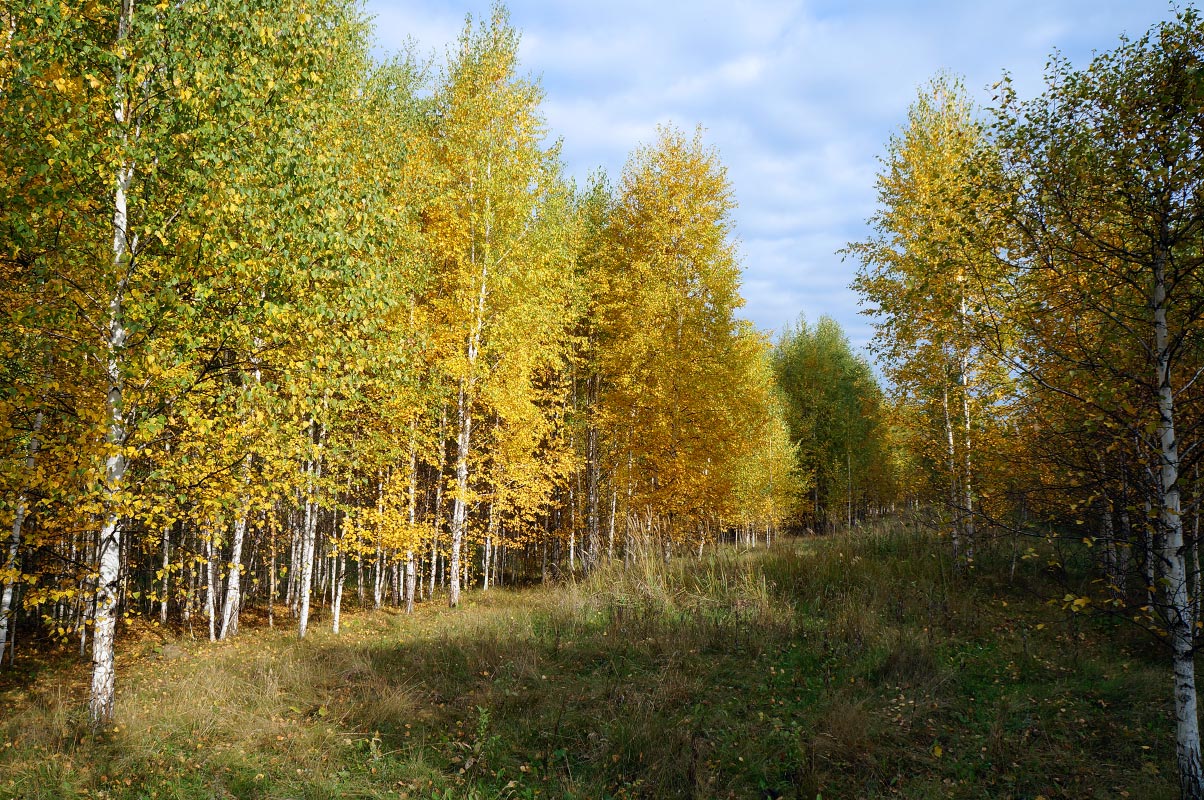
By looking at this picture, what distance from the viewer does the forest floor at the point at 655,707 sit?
5656mm

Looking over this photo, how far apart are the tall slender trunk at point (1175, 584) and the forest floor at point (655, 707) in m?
0.55

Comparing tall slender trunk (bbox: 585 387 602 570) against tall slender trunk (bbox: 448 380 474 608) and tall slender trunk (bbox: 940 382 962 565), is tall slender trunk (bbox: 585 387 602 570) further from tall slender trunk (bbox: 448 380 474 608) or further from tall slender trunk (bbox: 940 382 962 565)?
tall slender trunk (bbox: 940 382 962 565)

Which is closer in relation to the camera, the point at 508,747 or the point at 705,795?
the point at 705,795

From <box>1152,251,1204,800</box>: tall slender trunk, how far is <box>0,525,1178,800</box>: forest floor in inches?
21.6

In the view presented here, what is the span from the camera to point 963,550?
13.8 m

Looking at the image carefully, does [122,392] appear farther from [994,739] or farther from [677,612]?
[994,739]

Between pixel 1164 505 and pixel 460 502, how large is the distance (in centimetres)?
1221

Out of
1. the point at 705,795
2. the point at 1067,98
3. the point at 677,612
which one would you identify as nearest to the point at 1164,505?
the point at 1067,98

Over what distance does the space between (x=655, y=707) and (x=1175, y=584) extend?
218 inches

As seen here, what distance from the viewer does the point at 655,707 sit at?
713cm

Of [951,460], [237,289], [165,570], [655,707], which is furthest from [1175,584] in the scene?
A: [237,289]

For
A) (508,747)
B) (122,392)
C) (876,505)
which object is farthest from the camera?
(876,505)

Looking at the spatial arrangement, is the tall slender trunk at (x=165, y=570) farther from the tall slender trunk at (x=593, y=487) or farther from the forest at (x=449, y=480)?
the tall slender trunk at (x=593, y=487)

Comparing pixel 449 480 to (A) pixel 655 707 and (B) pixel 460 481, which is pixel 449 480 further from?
(A) pixel 655 707
